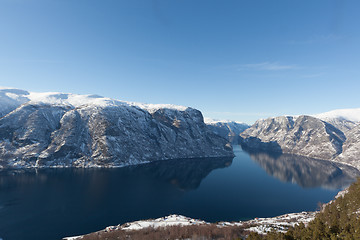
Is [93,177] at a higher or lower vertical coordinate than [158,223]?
lower

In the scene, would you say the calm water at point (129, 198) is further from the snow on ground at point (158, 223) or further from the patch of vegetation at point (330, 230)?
the patch of vegetation at point (330, 230)

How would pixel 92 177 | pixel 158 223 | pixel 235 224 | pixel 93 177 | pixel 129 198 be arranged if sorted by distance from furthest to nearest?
pixel 93 177 → pixel 92 177 → pixel 129 198 → pixel 158 223 → pixel 235 224

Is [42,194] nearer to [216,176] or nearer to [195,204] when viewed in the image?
[195,204]

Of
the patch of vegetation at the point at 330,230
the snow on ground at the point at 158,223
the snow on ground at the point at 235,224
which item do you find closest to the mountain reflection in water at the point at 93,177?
the snow on ground at the point at 158,223

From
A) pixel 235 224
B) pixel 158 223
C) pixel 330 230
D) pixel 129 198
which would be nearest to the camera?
pixel 330 230

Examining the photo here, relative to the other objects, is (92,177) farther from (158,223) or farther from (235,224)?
(235,224)

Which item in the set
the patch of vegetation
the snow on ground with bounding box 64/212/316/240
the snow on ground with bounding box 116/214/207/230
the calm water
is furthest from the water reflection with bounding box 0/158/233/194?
the patch of vegetation

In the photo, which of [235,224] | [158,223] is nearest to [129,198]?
[158,223]

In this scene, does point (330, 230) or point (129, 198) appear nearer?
point (330, 230)
